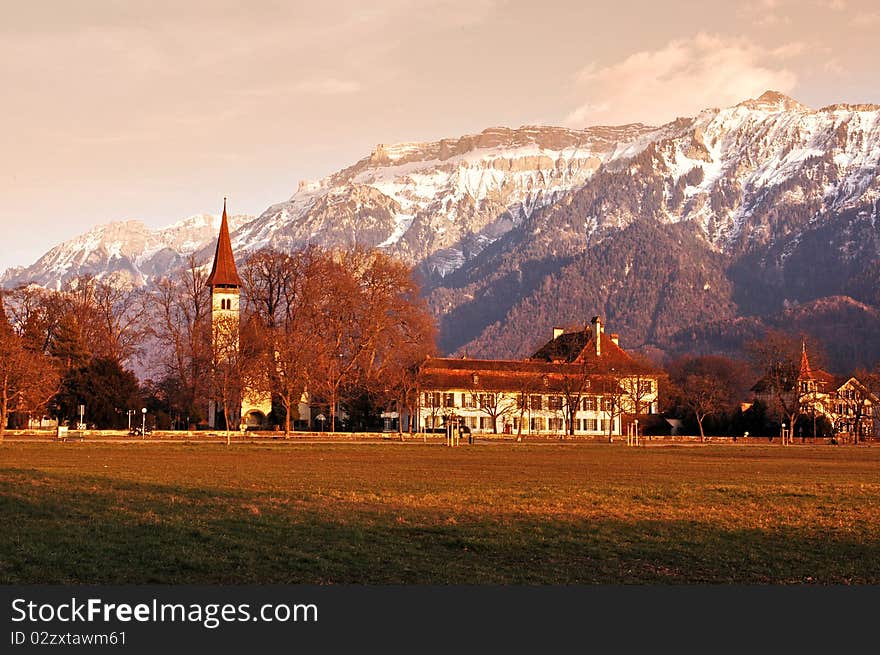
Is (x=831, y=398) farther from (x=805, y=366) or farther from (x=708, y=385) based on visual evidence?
(x=708, y=385)

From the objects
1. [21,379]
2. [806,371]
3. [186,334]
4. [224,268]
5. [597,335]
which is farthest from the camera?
[597,335]

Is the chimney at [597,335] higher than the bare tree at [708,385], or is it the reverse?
the chimney at [597,335]

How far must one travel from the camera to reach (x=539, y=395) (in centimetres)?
12150

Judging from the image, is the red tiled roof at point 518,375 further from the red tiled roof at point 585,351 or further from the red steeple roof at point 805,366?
the red steeple roof at point 805,366

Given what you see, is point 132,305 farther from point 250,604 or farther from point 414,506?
point 250,604

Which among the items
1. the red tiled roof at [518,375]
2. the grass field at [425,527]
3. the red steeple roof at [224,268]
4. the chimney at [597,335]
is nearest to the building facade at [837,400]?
the red tiled roof at [518,375]

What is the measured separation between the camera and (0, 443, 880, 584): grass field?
1841 cm

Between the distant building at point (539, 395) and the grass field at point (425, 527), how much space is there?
237ft

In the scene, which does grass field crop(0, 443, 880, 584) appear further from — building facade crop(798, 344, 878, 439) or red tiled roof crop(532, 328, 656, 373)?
red tiled roof crop(532, 328, 656, 373)

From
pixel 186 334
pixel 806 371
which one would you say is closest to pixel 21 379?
pixel 186 334

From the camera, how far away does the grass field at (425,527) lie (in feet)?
60.4

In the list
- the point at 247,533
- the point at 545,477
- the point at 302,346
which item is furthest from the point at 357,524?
the point at 302,346

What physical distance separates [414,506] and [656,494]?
8.73 m

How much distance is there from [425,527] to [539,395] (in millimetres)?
98355
